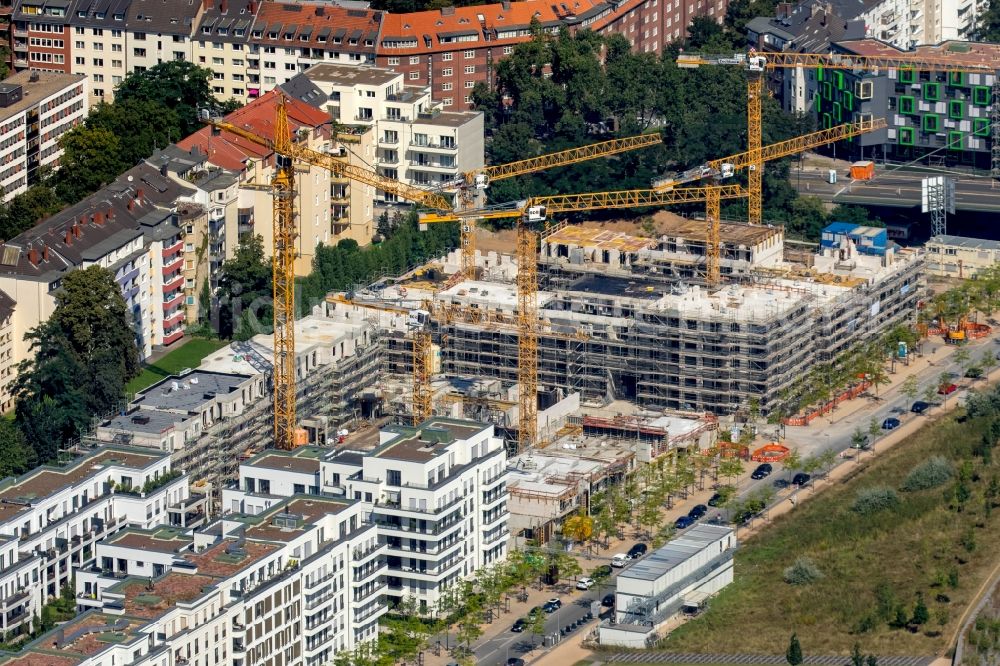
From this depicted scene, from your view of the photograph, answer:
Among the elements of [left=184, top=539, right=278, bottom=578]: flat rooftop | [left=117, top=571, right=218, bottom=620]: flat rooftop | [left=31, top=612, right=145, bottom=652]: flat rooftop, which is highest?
[left=184, top=539, right=278, bottom=578]: flat rooftop

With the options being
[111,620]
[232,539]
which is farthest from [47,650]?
[232,539]

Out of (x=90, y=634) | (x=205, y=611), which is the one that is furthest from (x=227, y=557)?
(x=90, y=634)

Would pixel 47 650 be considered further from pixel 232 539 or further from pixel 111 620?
pixel 232 539

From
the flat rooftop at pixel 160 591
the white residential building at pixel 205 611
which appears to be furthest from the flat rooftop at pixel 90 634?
the flat rooftop at pixel 160 591

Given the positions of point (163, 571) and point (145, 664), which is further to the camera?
point (163, 571)

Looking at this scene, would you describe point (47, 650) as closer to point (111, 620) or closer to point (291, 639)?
point (111, 620)

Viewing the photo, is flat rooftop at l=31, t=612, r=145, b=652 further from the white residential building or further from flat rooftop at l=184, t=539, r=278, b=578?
flat rooftop at l=184, t=539, r=278, b=578

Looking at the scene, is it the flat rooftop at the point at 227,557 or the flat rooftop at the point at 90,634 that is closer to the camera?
the flat rooftop at the point at 90,634

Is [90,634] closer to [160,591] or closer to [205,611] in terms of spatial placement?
[160,591]

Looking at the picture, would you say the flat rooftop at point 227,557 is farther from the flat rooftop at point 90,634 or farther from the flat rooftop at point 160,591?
the flat rooftop at point 90,634

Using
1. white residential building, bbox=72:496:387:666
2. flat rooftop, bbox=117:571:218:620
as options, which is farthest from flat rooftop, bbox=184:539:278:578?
flat rooftop, bbox=117:571:218:620
